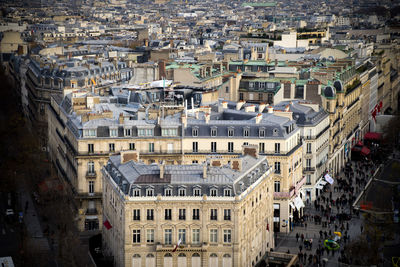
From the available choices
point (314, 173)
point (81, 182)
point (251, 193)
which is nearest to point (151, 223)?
point (251, 193)

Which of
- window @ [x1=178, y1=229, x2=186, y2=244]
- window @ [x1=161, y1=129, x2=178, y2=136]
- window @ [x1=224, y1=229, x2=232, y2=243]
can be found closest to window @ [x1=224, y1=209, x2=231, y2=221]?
window @ [x1=224, y1=229, x2=232, y2=243]

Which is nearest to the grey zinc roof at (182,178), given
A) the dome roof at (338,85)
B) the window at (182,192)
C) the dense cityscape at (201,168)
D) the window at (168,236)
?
the dense cityscape at (201,168)

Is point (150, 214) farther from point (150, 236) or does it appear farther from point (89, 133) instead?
point (89, 133)

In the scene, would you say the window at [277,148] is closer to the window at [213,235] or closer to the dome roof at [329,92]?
the window at [213,235]

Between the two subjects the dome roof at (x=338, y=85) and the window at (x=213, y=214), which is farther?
the dome roof at (x=338, y=85)

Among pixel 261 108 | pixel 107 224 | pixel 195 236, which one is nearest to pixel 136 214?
pixel 195 236

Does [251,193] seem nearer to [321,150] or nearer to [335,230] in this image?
[335,230]

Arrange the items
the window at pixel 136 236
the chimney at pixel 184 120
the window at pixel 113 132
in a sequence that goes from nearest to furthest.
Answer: the window at pixel 136 236 → the window at pixel 113 132 → the chimney at pixel 184 120

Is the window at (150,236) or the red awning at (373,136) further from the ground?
the window at (150,236)
